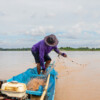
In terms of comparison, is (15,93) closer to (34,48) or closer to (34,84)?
(34,84)

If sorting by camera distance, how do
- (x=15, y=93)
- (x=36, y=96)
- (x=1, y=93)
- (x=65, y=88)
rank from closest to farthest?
1. (x=15, y=93)
2. (x=1, y=93)
3. (x=36, y=96)
4. (x=65, y=88)

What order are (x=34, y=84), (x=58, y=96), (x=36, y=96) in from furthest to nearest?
(x=58, y=96) < (x=34, y=84) < (x=36, y=96)

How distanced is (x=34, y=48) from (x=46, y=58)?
0.68 meters

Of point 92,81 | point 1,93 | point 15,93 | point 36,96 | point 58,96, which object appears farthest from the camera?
point 92,81

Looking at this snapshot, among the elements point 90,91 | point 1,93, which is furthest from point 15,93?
point 90,91

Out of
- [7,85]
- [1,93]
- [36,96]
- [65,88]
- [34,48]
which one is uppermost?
[34,48]

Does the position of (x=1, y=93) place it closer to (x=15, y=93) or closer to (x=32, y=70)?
(x=15, y=93)

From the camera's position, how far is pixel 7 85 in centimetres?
242

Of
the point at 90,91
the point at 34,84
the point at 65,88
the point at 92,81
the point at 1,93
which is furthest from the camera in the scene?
the point at 92,81

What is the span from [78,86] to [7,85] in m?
3.37

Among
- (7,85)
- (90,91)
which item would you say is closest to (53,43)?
(7,85)

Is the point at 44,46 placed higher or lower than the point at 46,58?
higher

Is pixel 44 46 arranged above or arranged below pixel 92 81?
above

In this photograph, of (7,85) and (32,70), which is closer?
(7,85)
